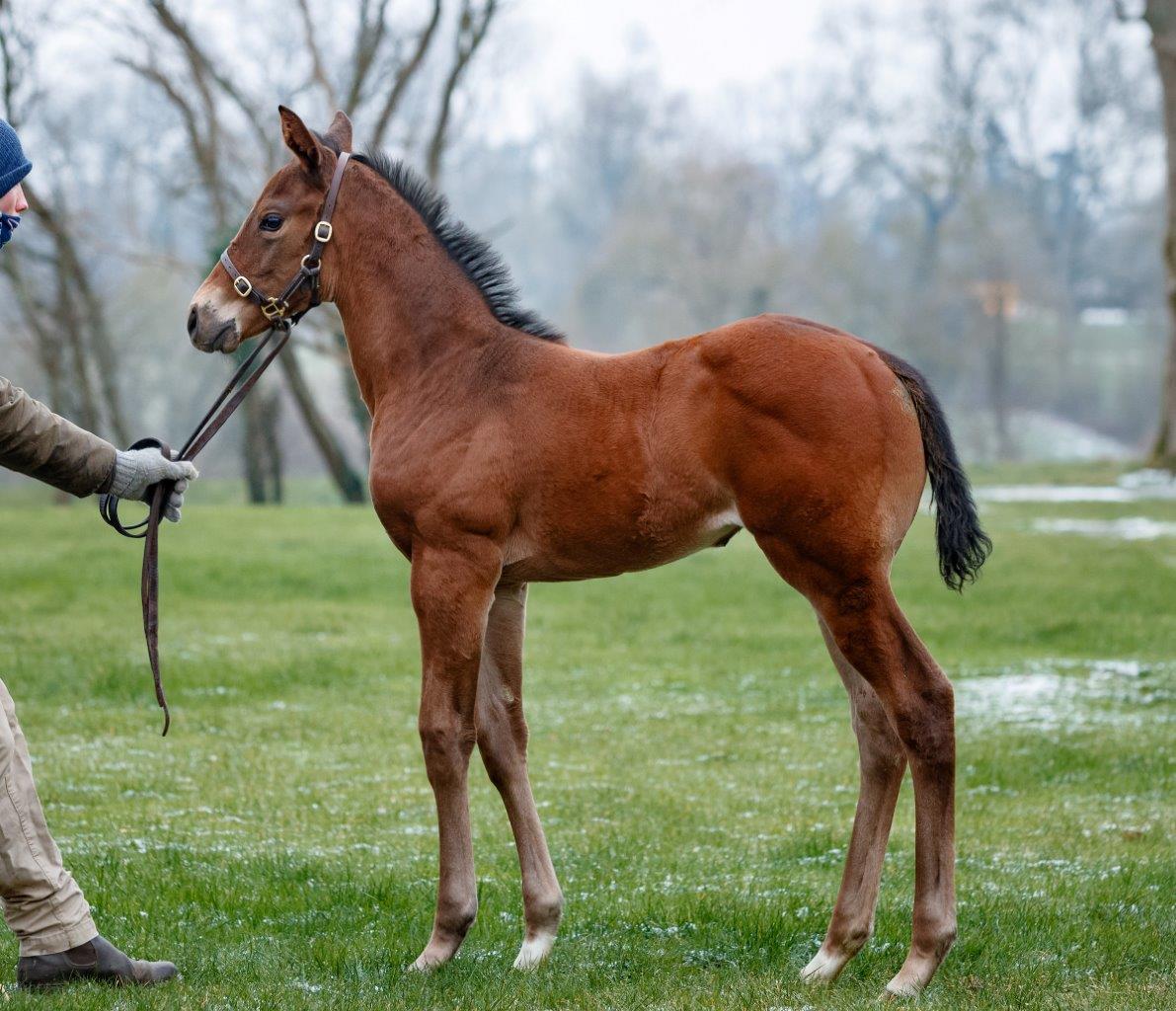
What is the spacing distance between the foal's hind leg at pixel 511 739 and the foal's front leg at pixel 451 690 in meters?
0.18

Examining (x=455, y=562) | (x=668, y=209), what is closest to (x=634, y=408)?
(x=455, y=562)

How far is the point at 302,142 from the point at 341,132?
1.08ft

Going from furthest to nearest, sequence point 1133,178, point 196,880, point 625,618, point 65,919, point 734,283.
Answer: point 1133,178
point 734,283
point 625,618
point 196,880
point 65,919

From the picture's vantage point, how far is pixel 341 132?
4027mm

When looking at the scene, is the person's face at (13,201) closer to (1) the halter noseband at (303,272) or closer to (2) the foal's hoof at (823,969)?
(1) the halter noseband at (303,272)

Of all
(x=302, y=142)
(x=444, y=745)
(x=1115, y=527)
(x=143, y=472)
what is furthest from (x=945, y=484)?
(x=1115, y=527)

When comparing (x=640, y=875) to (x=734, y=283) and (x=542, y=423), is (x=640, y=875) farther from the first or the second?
(x=734, y=283)

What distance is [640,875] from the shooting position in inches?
191

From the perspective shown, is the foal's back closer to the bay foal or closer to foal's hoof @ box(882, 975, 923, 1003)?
the bay foal

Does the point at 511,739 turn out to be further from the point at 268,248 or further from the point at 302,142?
the point at 302,142

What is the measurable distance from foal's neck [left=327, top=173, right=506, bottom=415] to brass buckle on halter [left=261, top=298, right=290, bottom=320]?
16 cm

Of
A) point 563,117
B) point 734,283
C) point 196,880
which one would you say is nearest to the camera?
point 196,880

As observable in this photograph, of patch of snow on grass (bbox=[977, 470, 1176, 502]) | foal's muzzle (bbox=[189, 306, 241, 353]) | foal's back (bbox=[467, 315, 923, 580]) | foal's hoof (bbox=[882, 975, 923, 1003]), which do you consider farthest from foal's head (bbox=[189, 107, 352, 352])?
patch of snow on grass (bbox=[977, 470, 1176, 502])

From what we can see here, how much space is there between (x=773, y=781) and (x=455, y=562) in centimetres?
337
